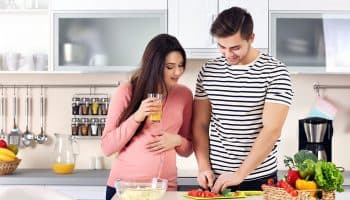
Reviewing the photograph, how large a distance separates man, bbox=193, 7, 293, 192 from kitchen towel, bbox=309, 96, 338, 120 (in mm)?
1691

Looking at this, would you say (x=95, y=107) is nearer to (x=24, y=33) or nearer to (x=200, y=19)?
(x=24, y=33)

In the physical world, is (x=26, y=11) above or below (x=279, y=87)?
above

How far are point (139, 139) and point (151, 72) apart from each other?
0.28m

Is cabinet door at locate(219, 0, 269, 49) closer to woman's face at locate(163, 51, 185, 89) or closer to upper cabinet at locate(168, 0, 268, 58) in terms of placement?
upper cabinet at locate(168, 0, 268, 58)

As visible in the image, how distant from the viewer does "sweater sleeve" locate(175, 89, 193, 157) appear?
282cm

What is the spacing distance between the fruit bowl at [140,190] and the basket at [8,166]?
1.82m

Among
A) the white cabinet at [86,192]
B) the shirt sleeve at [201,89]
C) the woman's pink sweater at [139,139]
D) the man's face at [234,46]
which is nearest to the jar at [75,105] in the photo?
the white cabinet at [86,192]

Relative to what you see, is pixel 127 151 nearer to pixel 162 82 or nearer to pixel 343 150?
pixel 162 82

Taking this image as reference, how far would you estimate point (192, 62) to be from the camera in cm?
448

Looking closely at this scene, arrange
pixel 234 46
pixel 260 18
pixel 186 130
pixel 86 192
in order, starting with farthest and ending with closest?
1. pixel 260 18
2. pixel 86 192
3. pixel 186 130
4. pixel 234 46

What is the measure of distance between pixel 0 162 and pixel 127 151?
5.01ft

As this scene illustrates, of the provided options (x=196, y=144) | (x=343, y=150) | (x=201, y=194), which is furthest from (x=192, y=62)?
(x=201, y=194)

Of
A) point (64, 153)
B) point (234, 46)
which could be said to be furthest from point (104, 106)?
Answer: point (234, 46)

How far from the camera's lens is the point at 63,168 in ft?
13.7
